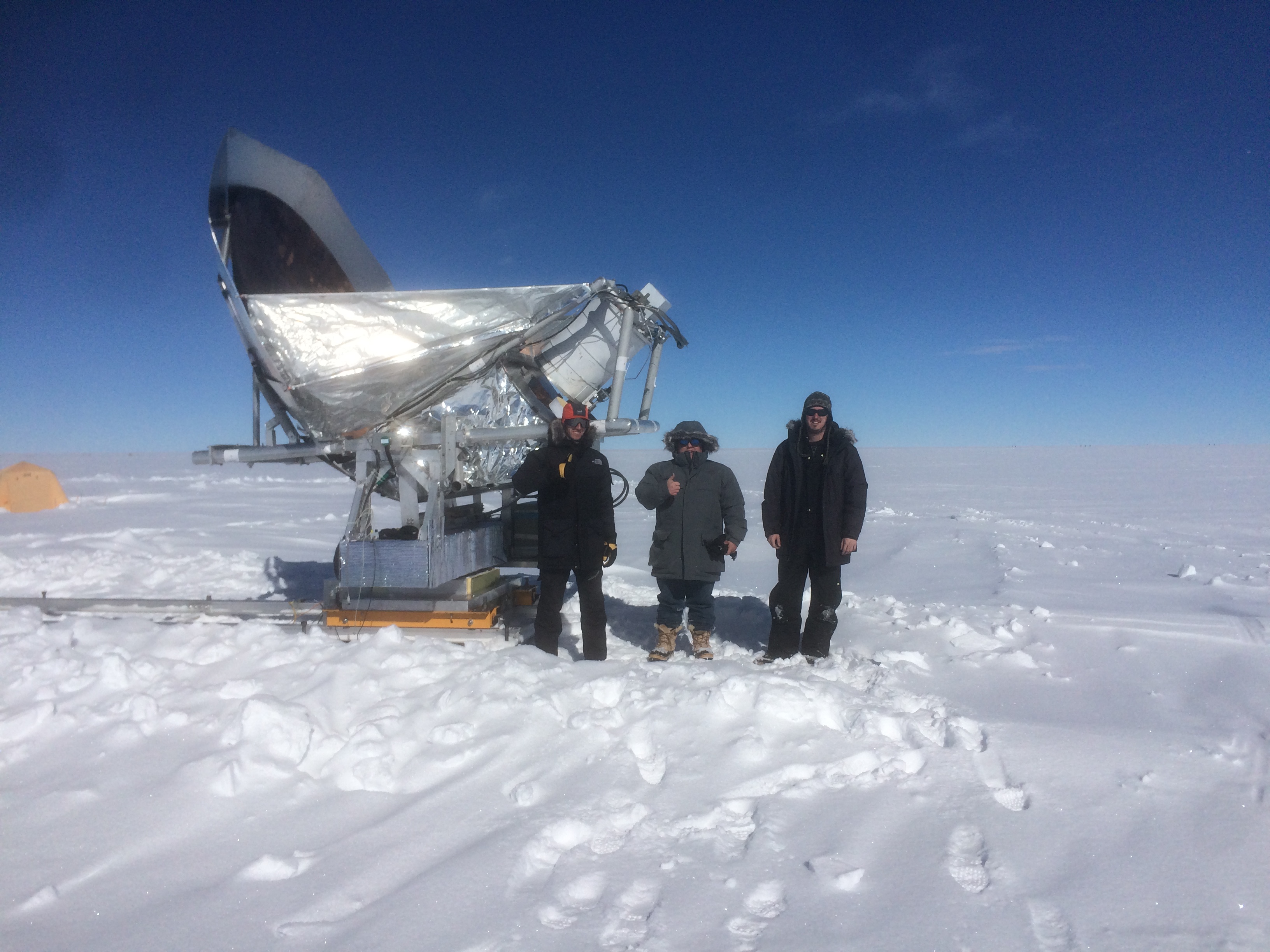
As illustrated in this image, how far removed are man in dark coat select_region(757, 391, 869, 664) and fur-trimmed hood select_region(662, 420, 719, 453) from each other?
46 cm

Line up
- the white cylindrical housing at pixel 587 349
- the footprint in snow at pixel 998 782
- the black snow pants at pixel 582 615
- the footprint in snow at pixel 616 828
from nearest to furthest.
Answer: the footprint in snow at pixel 616 828, the footprint in snow at pixel 998 782, the black snow pants at pixel 582 615, the white cylindrical housing at pixel 587 349

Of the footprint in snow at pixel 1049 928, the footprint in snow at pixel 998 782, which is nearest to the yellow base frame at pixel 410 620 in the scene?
the footprint in snow at pixel 998 782

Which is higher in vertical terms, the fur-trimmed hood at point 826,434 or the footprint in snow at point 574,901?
the fur-trimmed hood at point 826,434

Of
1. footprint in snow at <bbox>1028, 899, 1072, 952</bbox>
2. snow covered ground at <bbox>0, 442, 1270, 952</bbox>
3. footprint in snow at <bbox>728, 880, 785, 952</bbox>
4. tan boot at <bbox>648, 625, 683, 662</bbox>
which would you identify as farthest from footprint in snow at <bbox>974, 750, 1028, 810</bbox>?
tan boot at <bbox>648, 625, 683, 662</bbox>

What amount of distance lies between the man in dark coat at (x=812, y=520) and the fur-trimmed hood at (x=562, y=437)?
1.20 meters

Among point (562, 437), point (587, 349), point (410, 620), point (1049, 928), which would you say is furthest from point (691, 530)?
point (1049, 928)

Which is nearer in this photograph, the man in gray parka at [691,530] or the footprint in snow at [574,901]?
the footprint in snow at [574,901]

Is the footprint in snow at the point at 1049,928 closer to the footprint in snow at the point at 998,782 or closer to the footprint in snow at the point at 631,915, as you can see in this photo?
the footprint in snow at the point at 998,782

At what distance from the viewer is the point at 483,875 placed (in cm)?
233

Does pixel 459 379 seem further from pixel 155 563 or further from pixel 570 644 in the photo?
pixel 155 563

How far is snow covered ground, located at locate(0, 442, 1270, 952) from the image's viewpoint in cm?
215

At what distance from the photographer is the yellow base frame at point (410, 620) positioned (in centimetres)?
448

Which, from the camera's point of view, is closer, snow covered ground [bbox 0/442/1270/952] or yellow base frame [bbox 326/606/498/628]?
snow covered ground [bbox 0/442/1270/952]

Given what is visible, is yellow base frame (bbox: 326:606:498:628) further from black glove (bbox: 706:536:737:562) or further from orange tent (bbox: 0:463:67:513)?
orange tent (bbox: 0:463:67:513)
